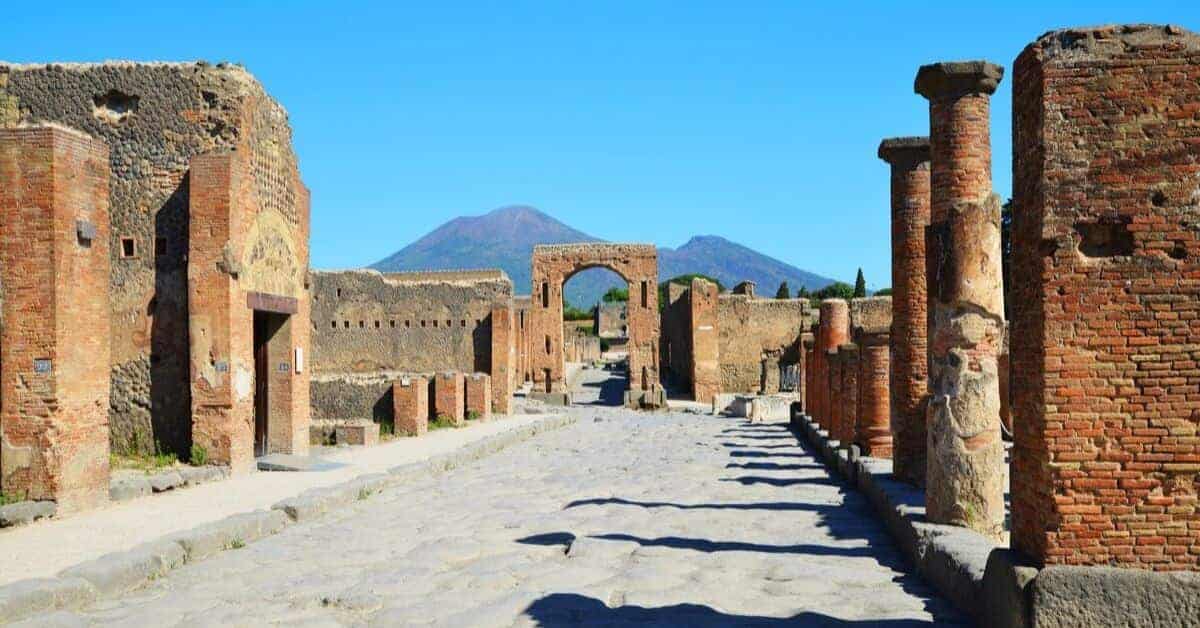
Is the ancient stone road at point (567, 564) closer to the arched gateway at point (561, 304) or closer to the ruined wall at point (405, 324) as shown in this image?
the ruined wall at point (405, 324)

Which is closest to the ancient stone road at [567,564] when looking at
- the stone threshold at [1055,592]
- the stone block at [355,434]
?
the stone threshold at [1055,592]

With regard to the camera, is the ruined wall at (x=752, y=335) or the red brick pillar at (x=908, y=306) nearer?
the red brick pillar at (x=908, y=306)

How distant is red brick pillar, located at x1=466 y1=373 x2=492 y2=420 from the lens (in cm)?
2194

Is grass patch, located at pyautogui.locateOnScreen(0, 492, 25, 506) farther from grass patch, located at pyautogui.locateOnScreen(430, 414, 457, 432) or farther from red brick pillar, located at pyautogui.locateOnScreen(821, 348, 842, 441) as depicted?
grass patch, located at pyautogui.locateOnScreen(430, 414, 457, 432)

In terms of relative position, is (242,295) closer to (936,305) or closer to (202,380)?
→ (202,380)

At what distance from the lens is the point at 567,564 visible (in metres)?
6.89

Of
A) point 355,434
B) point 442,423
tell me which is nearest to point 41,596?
point 355,434

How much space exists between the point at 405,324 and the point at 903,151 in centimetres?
1779

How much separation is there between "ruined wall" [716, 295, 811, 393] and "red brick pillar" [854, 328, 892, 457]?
73.1 ft

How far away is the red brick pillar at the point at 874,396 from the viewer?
11.8 metres

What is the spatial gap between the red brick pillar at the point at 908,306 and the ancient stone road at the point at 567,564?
0.77 metres

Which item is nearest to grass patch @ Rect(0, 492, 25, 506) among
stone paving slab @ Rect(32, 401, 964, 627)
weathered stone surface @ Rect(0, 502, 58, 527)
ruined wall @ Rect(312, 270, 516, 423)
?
weathered stone surface @ Rect(0, 502, 58, 527)

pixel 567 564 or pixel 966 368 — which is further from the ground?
pixel 966 368

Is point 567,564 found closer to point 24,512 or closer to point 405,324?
point 24,512
